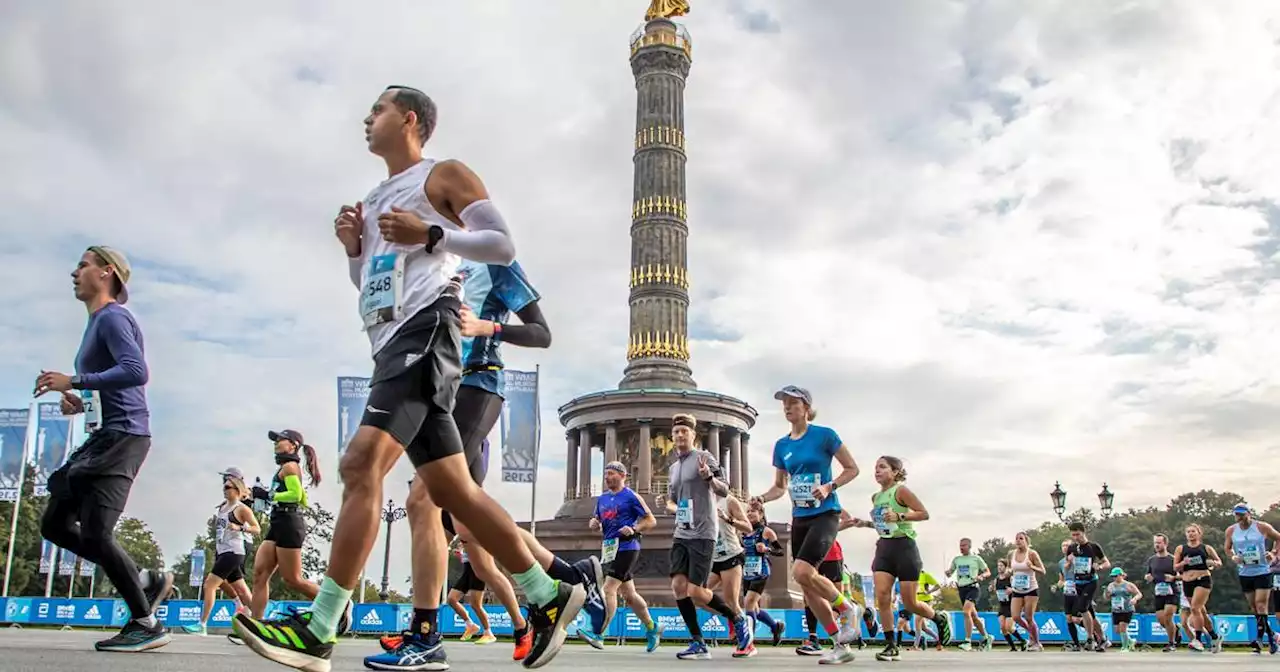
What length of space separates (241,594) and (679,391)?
36.4m

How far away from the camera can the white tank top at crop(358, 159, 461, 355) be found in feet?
14.7

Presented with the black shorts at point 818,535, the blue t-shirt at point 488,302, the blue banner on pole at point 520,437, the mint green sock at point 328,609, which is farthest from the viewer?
the blue banner on pole at point 520,437

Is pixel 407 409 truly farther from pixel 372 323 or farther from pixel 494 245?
pixel 494 245

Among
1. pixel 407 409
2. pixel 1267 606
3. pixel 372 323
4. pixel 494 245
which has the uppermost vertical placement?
pixel 494 245

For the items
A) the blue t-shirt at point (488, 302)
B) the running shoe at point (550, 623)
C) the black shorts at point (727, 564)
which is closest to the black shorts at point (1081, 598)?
the black shorts at point (727, 564)

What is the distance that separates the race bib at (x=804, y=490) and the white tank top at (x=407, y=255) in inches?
209

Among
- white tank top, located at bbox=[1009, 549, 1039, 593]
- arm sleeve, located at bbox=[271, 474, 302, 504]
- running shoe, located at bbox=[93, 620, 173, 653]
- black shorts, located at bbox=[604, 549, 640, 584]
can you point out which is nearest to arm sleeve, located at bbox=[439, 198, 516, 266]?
running shoe, located at bbox=[93, 620, 173, 653]

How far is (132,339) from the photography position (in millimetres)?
6645

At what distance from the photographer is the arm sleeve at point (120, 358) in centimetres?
640

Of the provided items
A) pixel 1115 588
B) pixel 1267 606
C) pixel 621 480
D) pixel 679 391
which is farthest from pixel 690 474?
pixel 679 391

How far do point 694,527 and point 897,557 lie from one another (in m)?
2.00

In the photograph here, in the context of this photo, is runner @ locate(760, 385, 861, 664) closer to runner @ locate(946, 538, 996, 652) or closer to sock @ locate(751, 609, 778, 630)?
sock @ locate(751, 609, 778, 630)

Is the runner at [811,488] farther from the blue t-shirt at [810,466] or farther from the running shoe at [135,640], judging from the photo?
the running shoe at [135,640]

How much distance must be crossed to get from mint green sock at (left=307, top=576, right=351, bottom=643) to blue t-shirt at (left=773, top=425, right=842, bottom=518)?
18.5ft
